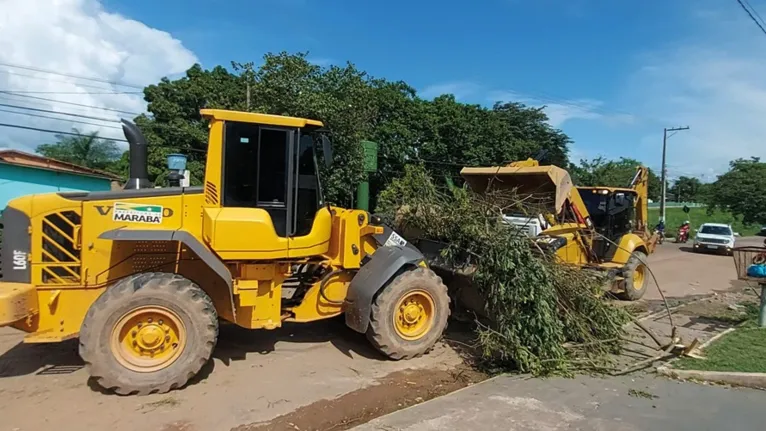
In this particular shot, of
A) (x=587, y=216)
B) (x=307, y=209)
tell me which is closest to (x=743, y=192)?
(x=587, y=216)

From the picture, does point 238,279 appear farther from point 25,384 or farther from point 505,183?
point 505,183

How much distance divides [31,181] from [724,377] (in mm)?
24652

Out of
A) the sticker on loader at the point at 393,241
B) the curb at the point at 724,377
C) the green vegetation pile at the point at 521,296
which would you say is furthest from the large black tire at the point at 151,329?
the curb at the point at 724,377

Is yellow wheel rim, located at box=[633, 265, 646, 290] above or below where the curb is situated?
above

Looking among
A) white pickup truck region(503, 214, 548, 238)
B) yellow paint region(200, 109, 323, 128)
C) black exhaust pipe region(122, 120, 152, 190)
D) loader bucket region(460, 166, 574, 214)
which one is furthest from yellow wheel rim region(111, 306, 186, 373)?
loader bucket region(460, 166, 574, 214)

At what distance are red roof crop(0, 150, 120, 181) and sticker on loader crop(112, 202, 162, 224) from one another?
19726 millimetres

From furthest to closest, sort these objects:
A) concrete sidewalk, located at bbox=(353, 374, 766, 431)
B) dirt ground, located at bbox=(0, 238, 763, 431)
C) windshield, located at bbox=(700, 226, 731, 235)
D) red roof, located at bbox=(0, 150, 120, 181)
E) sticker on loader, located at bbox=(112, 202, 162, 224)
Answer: windshield, located at bbox=(700, 226, 731, 235)
red roof, located at bbox=(0, 150, 120, 181)
sticker on loader, located at bbox=(112, 202, 162, 224)
dirt ground, located at bbox=(0, 238, 763, 431)
concrete sidewalk, located at bbox=(353, 374, 766, 431)

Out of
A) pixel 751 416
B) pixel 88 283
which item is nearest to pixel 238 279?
pixel 88 283

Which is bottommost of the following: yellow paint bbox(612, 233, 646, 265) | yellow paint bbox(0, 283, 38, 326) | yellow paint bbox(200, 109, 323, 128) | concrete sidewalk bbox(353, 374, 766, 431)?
concrete sidewalk bbox(353, 374, 766, 431)

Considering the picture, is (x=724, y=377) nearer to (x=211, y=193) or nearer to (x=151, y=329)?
(x=211, y=193)

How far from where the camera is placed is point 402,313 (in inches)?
260

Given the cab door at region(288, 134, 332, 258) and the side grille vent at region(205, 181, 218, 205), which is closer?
the side grille vent at region(205, 181, 218, 205)

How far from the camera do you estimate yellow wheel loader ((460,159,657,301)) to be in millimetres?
9609

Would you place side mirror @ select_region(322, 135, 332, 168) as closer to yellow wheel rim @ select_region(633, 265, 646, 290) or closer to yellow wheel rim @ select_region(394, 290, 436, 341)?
yellow wheel rim @ select_region(394, 290, 436, 341)
